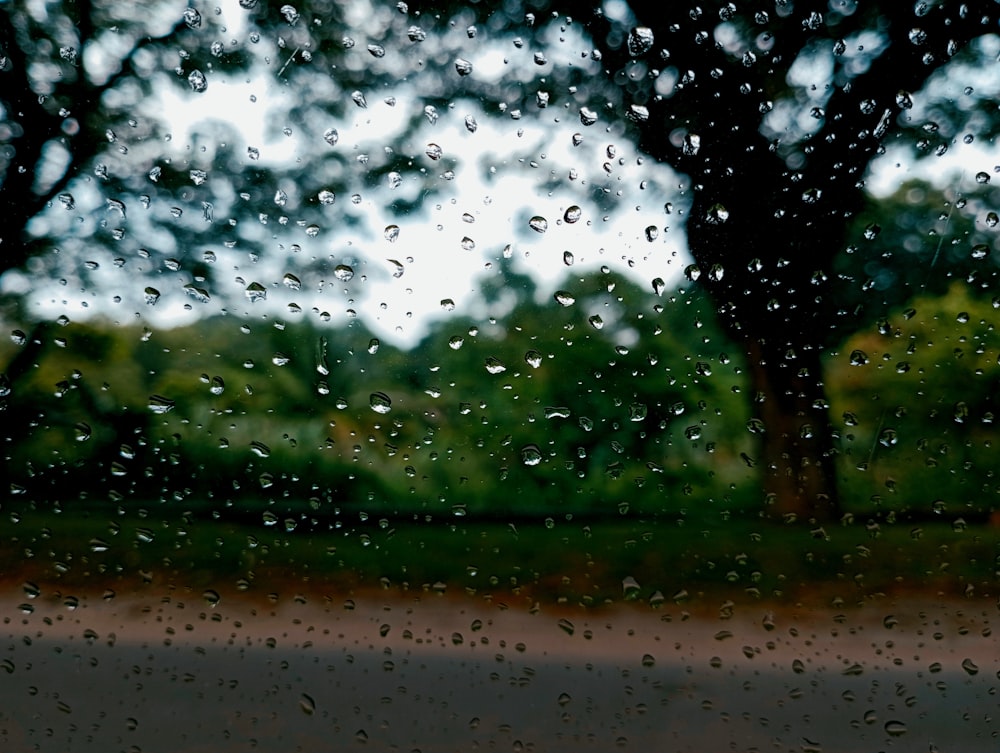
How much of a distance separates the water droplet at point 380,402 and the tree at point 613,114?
0.32 m

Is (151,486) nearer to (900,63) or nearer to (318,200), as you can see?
(318,200)

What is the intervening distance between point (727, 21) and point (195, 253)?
4.67 feet

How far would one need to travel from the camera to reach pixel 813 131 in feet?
6.48

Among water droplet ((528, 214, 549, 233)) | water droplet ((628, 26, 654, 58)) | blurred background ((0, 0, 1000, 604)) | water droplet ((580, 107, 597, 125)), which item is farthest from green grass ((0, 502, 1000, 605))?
water droplet ((628, 26, 654, 58))

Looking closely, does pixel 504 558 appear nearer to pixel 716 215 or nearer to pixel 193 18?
pixel 716 215

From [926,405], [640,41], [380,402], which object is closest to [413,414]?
[380,402]

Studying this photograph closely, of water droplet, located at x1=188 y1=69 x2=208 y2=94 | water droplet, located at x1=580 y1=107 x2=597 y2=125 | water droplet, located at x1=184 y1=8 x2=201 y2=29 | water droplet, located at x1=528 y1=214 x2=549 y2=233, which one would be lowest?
water droplet, located at x1=528 y1=214 x2=549 y2=233

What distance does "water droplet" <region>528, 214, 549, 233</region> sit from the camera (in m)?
1.92

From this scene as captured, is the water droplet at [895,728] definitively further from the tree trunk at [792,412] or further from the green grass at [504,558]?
the tree trunk at [792,412]

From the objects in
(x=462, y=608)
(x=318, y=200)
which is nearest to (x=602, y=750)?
(x=462, y=608)

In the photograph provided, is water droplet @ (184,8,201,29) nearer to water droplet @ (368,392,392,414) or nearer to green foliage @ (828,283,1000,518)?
water droplet @ (368,392,392,414)

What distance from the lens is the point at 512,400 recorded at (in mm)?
1970

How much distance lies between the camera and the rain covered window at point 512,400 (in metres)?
1.85

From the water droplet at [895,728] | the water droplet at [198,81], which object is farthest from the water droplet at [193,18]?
the water droplet at [895,728]
